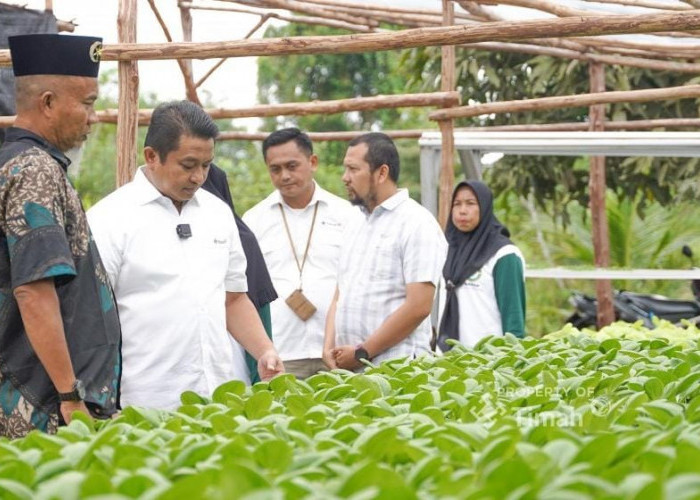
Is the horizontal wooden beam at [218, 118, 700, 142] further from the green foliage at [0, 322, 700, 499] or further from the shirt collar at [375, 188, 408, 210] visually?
the green foliage at [0, 322, 700, 499]

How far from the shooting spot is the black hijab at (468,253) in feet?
20.7

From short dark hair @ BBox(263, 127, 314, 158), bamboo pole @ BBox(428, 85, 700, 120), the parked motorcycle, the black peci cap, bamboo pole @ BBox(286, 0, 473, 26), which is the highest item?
bamboo pole @ BBox(286, 0, 473, 26)

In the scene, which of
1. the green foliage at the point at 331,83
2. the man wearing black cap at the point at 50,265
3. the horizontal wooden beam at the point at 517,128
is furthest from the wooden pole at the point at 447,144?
the green foliage at the point at 331,83

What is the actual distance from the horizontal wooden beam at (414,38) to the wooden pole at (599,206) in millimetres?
5432

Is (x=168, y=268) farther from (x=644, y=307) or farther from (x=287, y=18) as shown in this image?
(x=644, y=307)

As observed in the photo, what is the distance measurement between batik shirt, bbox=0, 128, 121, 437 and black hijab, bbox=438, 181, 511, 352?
304 cm

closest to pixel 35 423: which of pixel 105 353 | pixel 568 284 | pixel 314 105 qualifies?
pixel 105 353

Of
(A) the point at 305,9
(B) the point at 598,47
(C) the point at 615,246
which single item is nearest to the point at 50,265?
(A) the point at 305,9

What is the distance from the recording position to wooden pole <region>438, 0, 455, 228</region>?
24.4 feet

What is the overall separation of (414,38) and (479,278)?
132cm

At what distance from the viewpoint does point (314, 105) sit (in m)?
8.16

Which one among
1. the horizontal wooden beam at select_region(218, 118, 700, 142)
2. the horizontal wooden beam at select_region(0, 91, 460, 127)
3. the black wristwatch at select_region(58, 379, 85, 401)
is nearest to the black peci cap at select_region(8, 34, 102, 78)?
the black wristwatch at select_region(58, 379, 85, 401)

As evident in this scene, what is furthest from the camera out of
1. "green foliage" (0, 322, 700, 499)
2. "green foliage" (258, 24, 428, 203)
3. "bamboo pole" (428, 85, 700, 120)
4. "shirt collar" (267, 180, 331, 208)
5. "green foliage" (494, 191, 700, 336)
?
"green foliage" (258, 24, 428, 203)

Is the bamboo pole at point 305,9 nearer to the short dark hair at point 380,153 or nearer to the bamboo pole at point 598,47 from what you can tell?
the bamboo pole at point 598,47
